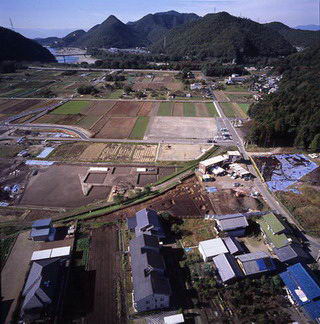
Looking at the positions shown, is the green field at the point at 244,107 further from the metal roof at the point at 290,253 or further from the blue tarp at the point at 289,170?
the metal roof at the point at 290,253

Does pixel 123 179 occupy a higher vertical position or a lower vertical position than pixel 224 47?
lower

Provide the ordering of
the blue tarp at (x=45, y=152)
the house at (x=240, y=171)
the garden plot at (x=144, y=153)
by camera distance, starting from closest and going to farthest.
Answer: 1. the house at (x=240, y=171)
2. the garden plot at (x=144, y=153)
3. the blue tarp at (x=45, y=152)

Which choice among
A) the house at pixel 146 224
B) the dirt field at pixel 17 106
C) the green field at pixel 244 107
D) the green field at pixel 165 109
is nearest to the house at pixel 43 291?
the house at pixel 146 224

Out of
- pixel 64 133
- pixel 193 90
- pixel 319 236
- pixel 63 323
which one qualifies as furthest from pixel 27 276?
pixel 193 90

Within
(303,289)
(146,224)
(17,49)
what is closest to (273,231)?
(303,289)

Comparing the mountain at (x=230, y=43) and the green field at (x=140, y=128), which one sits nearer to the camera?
the green field at (x=140, y=128)

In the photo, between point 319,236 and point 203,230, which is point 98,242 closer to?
point 203,230

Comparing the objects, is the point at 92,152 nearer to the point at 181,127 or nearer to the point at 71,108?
the point at 181,127

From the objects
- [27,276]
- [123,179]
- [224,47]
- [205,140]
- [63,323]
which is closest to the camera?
[63,323]
